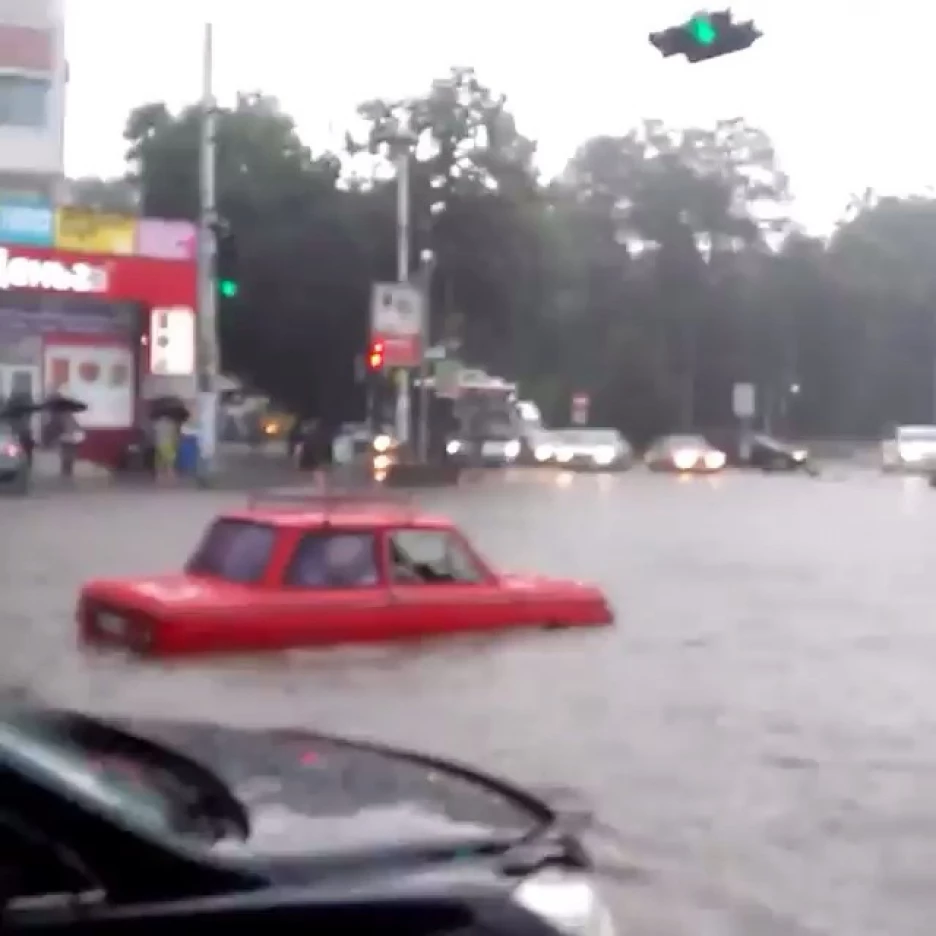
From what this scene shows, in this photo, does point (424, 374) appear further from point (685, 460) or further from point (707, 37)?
point (707, 37)

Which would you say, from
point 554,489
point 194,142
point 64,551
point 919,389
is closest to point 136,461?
point 554,489

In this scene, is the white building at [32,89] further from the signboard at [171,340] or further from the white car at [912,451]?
the white car at [912,451]

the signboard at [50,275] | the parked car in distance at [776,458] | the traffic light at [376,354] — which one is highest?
the signboard at [50,275]

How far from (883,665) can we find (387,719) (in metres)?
4.47

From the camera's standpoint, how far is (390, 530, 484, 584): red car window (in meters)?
14.8

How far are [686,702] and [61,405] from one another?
28.1m

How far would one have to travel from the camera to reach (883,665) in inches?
591

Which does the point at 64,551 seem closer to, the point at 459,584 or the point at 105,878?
the point at 459,584

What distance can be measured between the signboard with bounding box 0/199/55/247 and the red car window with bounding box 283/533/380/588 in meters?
27.8

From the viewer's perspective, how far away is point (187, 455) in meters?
40.0

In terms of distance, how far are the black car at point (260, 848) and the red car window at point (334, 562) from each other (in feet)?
30.4

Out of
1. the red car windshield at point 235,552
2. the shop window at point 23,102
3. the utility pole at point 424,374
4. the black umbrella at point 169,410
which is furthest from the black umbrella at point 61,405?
the red car windshield at point 235,552

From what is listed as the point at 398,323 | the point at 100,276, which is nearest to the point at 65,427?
the point at 100,276

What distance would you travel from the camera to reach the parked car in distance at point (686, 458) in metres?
58.2
